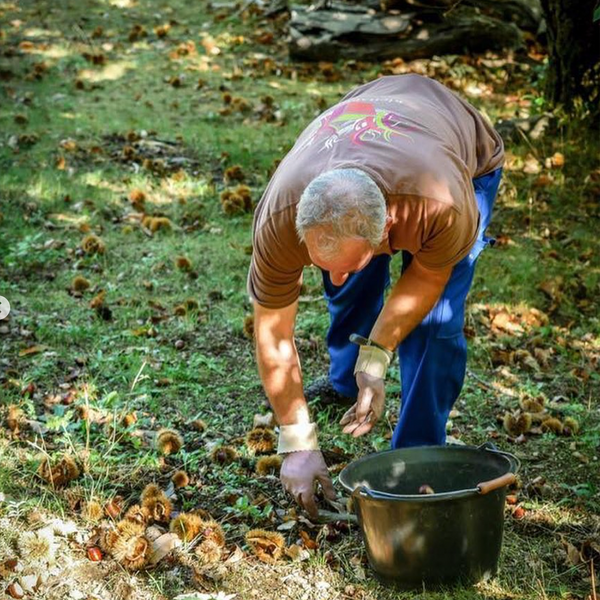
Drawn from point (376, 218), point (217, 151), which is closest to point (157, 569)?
point (376, 218)

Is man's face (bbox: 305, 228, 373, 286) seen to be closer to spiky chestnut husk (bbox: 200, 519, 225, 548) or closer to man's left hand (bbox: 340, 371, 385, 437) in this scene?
man's left hand (bbox: 340, 371, 385, 437)

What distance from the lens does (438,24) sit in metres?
8.56

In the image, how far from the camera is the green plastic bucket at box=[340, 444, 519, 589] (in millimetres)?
2699

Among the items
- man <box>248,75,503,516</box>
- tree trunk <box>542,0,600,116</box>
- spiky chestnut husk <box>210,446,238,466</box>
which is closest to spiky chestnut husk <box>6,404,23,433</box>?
spiky chestnut husk <box>210,446,238,466</box>

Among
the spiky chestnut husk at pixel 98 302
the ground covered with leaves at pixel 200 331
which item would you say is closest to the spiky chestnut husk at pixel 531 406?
the ground covered with leaves at pixel 200 331

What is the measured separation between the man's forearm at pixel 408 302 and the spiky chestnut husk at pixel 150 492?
0.93 metres

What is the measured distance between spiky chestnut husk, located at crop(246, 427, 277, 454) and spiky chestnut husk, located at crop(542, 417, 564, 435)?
120 centimetres

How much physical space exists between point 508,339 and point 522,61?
4.36 meters

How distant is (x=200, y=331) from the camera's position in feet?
16.2

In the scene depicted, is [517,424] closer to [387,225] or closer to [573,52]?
[387,225]

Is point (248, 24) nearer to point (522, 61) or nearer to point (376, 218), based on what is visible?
point (522, 61)

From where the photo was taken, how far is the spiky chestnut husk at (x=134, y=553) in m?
2.95

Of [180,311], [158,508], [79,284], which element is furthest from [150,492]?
[79,284]

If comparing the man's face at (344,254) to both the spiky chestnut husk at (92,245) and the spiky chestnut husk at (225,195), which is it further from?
the spiky chestnut husk at (225,195)
